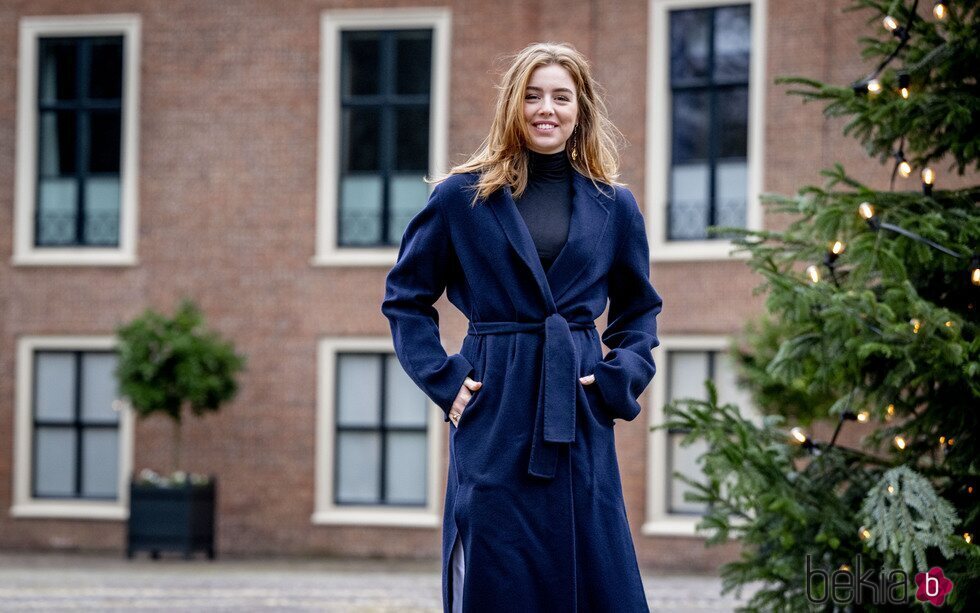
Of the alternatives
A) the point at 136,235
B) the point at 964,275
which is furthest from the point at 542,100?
the point at 136,235

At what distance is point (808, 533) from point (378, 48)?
12.3 m

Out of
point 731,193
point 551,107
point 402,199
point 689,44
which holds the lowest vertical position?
point 551,107

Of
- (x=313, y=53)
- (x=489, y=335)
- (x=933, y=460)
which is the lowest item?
(x=933, y=460)

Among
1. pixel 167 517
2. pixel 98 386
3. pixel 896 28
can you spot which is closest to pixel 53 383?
pixel 98 386

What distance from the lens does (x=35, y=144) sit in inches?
723

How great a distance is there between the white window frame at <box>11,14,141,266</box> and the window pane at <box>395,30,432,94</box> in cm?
317

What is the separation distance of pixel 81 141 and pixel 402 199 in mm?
4075

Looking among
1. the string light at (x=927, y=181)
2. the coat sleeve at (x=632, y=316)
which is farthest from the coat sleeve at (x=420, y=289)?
the string light at (x=927, y=181)

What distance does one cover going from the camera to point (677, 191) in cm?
1688

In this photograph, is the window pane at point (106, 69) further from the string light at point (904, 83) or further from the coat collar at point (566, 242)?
the coat collar at point (566, 242)

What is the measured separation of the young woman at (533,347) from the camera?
3816 mm

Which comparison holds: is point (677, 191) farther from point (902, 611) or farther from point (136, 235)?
point (902, 611)

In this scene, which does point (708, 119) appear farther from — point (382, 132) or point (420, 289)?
point (420, 289)

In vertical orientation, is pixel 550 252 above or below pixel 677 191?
below
